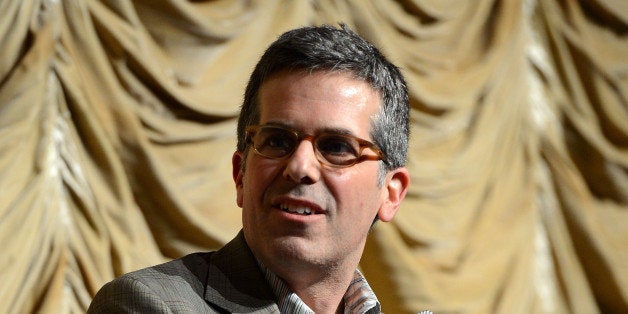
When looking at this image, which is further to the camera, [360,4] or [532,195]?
[532,195]

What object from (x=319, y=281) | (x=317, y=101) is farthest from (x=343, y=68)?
(x=319, y=281)

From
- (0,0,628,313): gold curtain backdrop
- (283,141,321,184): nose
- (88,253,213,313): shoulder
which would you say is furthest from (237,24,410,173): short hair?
(0,0,628,313): gold curtain backdrop

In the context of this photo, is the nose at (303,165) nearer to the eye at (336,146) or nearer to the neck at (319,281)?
the eye at (336,146)

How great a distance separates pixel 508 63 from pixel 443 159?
24.0 inches

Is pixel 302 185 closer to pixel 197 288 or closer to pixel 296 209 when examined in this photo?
pixel 296 209

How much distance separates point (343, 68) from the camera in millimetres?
1594

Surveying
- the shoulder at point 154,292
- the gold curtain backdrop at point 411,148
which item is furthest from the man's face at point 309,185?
the gold curtain backdrop at point 411,148

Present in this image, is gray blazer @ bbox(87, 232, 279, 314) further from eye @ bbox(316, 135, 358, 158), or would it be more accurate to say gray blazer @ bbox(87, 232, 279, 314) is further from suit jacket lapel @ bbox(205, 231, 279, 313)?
eye @ bbox(316, 135, 358, 158)

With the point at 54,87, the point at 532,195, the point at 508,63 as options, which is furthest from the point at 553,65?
the point at 54,87

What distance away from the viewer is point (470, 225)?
4258 mm

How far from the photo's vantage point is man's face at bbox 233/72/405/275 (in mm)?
1505

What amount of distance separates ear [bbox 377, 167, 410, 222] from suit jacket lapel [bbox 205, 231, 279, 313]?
0.90 feet

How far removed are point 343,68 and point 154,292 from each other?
0.49 metres

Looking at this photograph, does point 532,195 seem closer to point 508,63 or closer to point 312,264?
point 508,63
